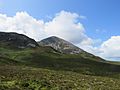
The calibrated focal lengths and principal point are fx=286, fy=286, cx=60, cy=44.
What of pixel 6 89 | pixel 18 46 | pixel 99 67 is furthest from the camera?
pixel 18 46

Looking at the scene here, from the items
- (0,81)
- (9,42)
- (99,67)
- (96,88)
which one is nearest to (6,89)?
(0,81)

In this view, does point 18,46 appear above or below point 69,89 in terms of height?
above

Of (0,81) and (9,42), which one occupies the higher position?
(9,42)

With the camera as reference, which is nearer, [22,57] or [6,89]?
[6,89]

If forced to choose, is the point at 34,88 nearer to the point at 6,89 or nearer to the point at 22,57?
the point at 6,89

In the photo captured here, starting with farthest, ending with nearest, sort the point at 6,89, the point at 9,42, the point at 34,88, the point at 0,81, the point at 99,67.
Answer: the point at 9,42 → the point at 99,67 → the point at 0,81 → the point at 34,88 → the point at 6,89

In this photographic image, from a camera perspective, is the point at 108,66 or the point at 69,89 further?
the point at 108,66

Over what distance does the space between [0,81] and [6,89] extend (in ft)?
21.8

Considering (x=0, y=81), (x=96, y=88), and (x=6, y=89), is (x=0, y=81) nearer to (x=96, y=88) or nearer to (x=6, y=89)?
(x=6, y=89)

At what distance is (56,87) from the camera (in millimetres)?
39000

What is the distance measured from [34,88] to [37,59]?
271ft

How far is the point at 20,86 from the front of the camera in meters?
37.9

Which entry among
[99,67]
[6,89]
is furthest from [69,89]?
[99,67]

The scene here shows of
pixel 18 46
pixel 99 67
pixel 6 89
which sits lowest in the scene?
pixel 6 89
